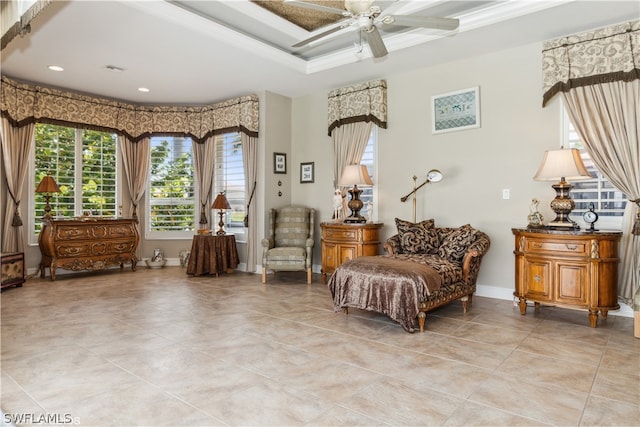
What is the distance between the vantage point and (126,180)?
7.10 metres

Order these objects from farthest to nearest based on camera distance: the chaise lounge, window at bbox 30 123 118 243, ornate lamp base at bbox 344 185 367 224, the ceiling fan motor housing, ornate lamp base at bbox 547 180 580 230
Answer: window at bbox 30 123 118 243
ornate lamp base at bbox 344 185 367 224
ornate lamp base at bbox 547 180 580 230
the chaise lounge
the ceiling fan motor housing

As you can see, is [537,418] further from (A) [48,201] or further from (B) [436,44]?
(A) [48,201]

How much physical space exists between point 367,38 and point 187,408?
2.94 meters

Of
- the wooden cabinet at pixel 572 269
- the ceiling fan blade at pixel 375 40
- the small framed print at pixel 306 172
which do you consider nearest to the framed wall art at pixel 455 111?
the wooden cabinet at pixel 572 269

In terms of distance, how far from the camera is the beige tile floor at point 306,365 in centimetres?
215

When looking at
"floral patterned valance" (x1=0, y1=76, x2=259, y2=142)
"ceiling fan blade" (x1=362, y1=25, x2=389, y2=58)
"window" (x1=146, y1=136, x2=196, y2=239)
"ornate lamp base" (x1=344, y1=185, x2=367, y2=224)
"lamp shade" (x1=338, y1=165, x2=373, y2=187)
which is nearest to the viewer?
"ceiling fan blade" (x1=362, y1=25, x2=389, y2=58)

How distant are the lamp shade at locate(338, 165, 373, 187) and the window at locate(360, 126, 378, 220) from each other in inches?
16.6

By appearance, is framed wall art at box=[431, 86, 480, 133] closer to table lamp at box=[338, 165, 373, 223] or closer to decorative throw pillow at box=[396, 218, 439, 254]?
table lamp at box=[338, 165, 373, 223]

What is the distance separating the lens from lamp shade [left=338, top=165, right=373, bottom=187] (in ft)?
17.6

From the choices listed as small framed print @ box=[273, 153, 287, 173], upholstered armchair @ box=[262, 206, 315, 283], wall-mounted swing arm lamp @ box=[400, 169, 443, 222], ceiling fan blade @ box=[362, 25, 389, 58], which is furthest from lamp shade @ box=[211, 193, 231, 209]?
ceiling fan blade @ box=[362, 25, 389, 58]

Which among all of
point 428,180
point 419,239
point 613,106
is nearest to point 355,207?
point 428,180

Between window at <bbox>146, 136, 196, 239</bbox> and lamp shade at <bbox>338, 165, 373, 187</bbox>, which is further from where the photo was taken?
window at <bbox>146, 136, 196, 239</bbox>

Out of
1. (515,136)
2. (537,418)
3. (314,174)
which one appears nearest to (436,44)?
(515,136)

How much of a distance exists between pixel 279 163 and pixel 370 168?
1619 mm
